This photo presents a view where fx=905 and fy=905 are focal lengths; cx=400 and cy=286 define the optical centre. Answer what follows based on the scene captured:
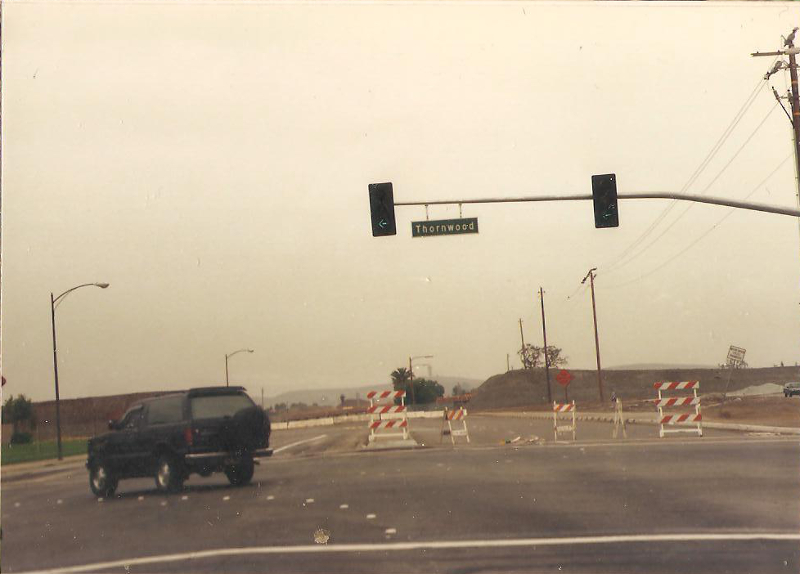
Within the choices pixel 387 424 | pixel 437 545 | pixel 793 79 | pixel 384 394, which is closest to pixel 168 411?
pixel 437 545

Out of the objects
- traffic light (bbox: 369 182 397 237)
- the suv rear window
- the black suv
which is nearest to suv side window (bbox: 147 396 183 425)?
the black suv

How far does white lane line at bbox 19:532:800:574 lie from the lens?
1222cm

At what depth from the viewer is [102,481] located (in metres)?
17.6

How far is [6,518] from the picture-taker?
1563 cm

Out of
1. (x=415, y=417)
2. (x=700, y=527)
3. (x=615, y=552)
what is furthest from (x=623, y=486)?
(x=415, y=417)

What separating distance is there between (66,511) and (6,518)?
3.31 feet

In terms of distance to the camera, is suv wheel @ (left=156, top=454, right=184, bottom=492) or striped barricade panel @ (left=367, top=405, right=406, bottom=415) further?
striped barricade panel @ (left=367, top=405, right=406, bottom=415)

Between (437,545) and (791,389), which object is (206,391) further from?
(791,389)

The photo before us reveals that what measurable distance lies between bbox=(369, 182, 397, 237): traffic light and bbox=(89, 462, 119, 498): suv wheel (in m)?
7.00

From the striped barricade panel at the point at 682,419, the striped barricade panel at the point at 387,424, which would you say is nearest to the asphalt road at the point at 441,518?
the striped barricade panel at the point at 682,419

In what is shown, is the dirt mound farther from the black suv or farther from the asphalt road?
the black suv

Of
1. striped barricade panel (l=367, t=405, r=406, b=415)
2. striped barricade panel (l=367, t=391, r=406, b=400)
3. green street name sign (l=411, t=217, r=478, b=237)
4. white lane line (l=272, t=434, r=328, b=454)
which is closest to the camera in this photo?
green street name sign (l=411, t=217, r=478, b=237)

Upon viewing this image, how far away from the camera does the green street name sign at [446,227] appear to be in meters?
18.9

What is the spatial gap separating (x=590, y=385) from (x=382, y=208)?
53.3 meters
